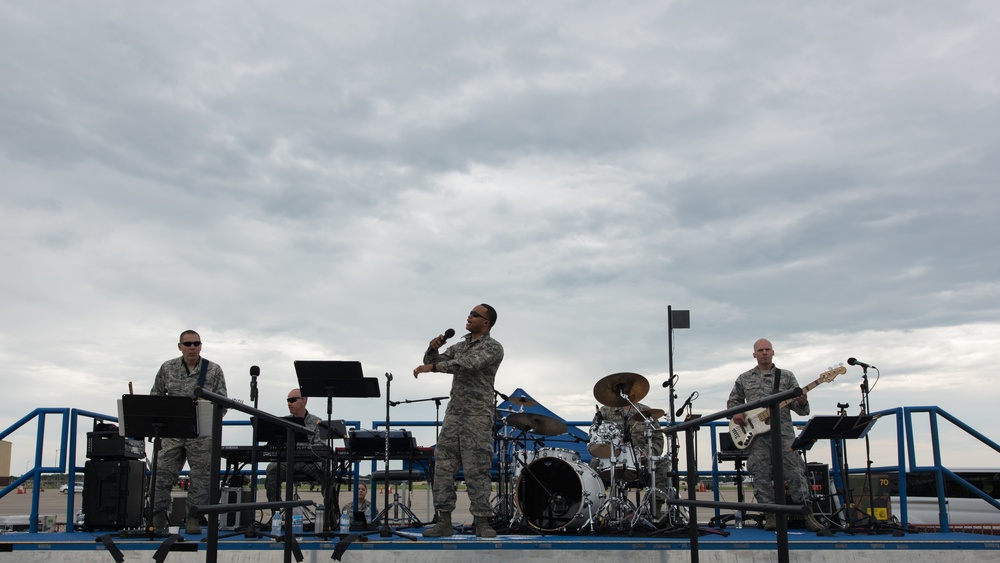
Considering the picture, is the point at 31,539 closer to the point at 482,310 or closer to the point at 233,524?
the point at 233,524

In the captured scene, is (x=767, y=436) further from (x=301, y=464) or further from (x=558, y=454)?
(x=301, y=464)

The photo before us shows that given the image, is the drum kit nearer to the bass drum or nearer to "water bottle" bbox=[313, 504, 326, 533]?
the bass drum

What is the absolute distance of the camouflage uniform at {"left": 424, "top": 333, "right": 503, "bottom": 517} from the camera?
24.5 ft

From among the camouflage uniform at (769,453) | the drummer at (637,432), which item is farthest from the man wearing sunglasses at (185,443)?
the camouflage uniform at (769,453)

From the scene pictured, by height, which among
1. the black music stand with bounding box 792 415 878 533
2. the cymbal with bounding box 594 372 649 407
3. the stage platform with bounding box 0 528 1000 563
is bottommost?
the stage platform with bounding box 0 528 1000 563

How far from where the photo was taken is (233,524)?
910 centimetres

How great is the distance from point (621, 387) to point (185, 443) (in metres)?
4.84

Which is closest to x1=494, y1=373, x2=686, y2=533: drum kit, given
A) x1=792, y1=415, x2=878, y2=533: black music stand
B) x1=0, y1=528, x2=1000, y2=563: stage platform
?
x1=0, y1=528, x2=1000, y2=563: stage platform

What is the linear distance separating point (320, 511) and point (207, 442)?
156 centimetres

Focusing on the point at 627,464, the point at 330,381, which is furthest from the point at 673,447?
the point at 330,381

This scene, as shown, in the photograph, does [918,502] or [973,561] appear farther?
[918,502]

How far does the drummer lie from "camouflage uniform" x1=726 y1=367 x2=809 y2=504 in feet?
3.40

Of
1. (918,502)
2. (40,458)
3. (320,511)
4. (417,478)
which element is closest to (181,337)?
(40,458)

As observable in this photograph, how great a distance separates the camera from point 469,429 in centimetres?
753
